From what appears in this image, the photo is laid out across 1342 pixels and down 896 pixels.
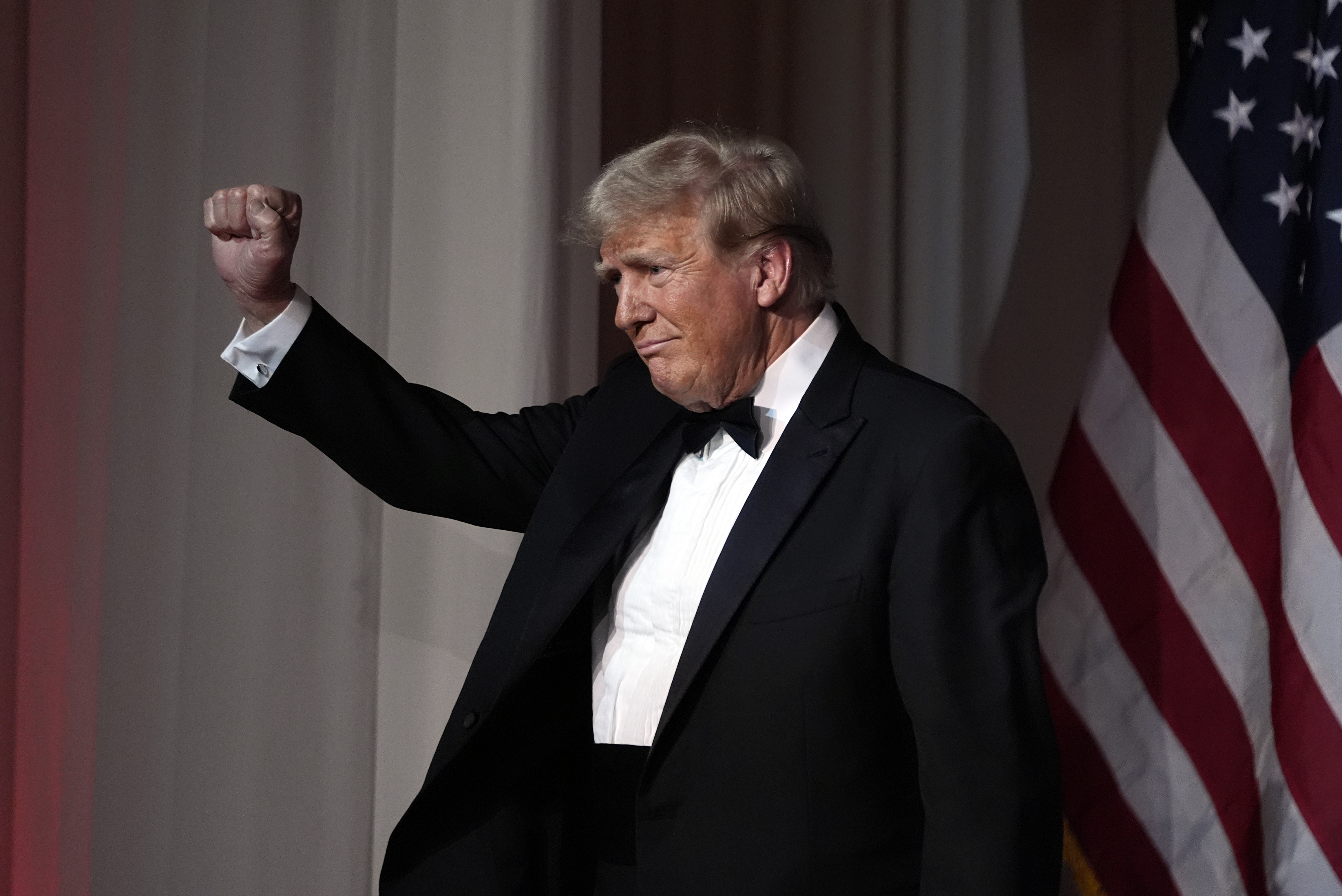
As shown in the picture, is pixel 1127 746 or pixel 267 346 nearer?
pixel 267 346

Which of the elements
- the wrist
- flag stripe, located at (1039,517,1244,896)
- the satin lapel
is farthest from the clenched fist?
flag stripe, located at (1039,517,1244,896)

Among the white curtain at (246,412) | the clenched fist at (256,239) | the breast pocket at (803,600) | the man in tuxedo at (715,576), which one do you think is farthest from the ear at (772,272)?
the white curtain at (246,412)

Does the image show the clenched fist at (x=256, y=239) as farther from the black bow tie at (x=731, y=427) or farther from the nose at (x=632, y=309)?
the black bow tie at (x=731, y=427)

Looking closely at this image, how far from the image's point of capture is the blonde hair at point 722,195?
164 centimetres

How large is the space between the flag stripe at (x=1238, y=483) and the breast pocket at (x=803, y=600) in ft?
2.98

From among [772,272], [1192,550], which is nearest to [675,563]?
[772,272]

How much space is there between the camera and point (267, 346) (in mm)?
1712

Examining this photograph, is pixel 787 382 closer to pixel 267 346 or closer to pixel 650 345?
pixel 650 345

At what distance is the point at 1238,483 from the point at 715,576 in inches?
41.4

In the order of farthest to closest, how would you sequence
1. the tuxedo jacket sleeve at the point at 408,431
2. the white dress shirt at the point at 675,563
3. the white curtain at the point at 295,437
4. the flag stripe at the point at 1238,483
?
1. the white curtain at the point at 295,437
2. the flag stripe at the point at 1238,483
3. the tuxedo jacket sleeve at the point at 408,431
4. the white dress shirt at the point at 675,563

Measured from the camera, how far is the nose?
5.39 feet

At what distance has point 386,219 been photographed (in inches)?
92.7

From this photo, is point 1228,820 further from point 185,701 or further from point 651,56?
point 651,56

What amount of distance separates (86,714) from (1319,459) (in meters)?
1.82
